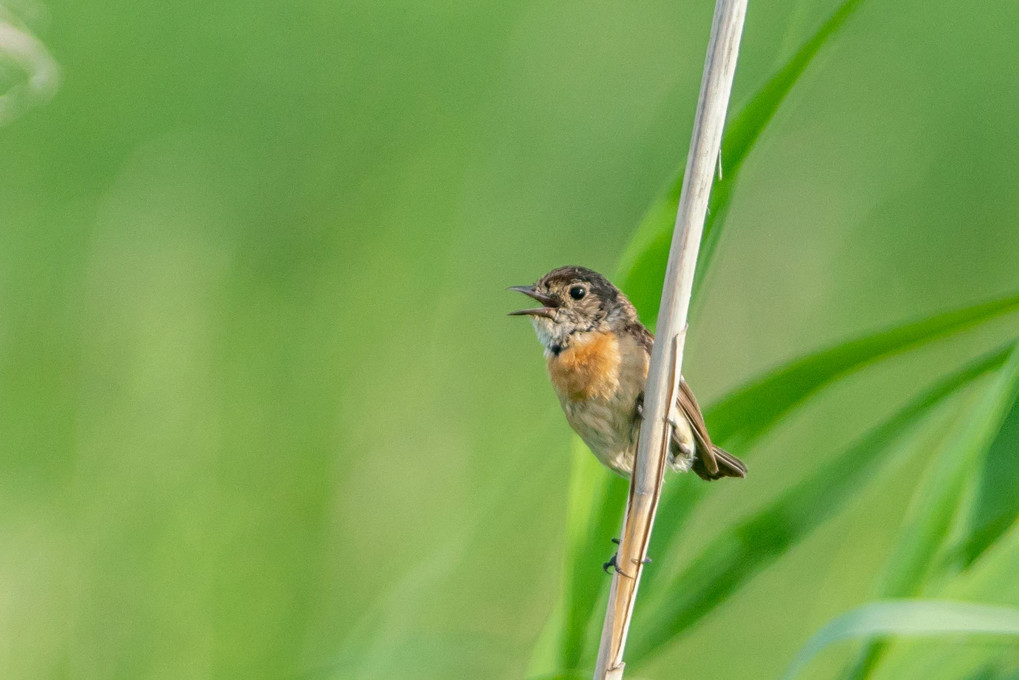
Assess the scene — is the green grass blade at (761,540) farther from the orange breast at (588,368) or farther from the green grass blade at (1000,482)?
the orange breast at (588,368)

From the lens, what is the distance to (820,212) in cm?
343

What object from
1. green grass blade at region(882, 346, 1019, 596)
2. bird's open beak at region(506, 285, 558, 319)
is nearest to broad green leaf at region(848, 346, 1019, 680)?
green grass blade at region(882, 346, 1019, 596)

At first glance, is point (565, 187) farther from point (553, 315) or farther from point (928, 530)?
point (928, 530)

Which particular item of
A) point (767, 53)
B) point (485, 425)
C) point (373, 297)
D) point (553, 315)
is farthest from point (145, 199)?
point (767, 53)

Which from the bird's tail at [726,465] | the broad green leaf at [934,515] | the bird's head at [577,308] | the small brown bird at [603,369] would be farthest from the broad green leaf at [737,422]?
the bird's head at [577,308]

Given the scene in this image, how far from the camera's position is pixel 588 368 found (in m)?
1.89

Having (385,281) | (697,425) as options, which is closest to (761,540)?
(697,425)

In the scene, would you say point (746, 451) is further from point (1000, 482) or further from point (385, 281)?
point (385, 281)

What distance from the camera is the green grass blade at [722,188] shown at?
4.28 ft

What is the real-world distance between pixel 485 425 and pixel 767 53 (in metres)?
1.93

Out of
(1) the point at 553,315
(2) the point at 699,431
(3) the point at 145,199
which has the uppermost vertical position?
(3) the point at 145,199

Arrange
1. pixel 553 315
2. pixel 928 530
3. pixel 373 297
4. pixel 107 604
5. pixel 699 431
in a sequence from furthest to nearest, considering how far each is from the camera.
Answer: pixel 373 297 < pixel 107 604 < pixel 553 315 < pixel 699 431 < pixel 928 530

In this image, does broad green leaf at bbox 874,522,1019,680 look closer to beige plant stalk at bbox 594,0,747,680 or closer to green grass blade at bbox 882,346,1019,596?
green grass blade at bbox 882,346,1019,596

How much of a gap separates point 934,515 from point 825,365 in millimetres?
226
